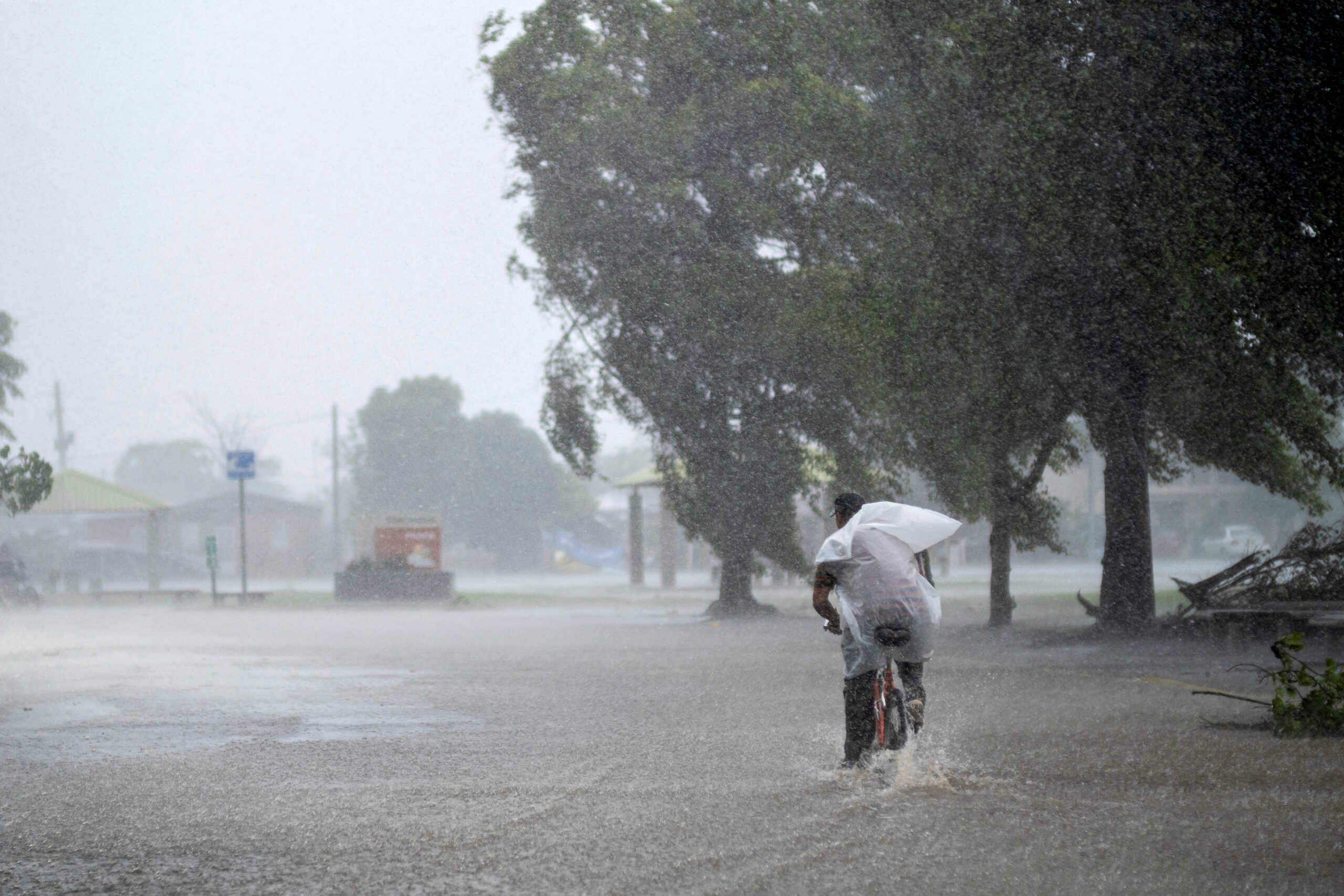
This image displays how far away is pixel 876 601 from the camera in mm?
7703

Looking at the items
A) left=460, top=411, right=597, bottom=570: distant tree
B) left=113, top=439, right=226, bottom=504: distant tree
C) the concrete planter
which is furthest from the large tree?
left=113, top=439, right=226, bottom=504: distant tree

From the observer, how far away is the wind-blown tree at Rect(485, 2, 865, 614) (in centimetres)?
2309

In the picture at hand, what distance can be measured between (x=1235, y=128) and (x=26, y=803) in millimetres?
9118

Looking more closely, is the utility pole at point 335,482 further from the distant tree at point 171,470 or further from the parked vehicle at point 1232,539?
the distant tree at point 171,470

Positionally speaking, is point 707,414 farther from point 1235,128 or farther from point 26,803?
point 26,803

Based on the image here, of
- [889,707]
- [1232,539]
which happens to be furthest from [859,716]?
[1232,539]

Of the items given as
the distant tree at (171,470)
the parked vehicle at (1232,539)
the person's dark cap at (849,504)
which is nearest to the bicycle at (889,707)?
the person's dark cap at (849,504)

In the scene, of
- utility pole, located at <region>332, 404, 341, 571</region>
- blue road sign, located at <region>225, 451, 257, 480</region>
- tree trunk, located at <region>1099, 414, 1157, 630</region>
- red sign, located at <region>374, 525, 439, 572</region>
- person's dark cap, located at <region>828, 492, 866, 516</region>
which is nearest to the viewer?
person's dark cap, located at <region>828, 492, 866, 516</region>

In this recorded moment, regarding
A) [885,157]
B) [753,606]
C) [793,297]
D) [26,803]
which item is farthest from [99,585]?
[26,803]

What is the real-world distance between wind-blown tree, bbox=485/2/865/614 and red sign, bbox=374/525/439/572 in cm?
1024

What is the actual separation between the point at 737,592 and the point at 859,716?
17.7m

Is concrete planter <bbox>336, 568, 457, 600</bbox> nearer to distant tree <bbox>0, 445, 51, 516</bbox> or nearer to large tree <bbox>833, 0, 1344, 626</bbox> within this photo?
distant tree <bbox>0, 445, 51, 516</bbox>

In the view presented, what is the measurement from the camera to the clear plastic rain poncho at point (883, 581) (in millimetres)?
7703

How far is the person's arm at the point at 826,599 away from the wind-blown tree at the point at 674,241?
46.7 feet
